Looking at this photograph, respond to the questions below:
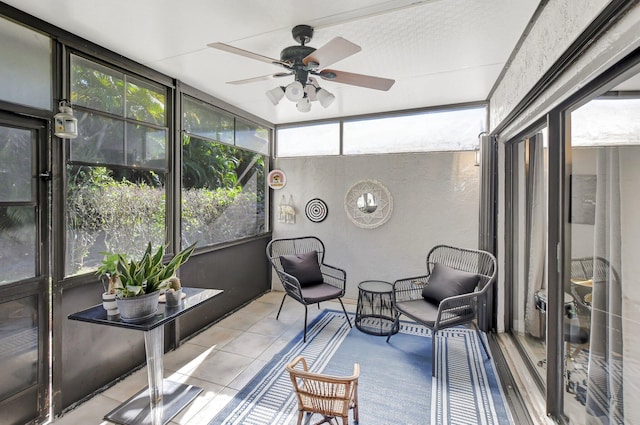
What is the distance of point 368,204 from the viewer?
12.7 feet

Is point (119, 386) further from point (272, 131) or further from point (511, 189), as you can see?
point (511, 189)

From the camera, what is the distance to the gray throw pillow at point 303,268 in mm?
3344

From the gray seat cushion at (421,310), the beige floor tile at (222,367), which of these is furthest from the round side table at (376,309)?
the beige floor tile at (222,367)

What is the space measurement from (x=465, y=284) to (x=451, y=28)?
6.45 ft

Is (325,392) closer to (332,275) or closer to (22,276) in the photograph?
(22,276)

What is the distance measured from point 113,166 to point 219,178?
122 centimetres

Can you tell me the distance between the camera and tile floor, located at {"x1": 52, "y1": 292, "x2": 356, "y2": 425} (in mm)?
1964

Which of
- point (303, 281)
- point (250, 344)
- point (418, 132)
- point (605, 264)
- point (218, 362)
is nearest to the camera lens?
point (605, 264)

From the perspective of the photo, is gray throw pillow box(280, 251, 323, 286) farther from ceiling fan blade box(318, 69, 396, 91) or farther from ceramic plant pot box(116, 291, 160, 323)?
ceiling fan blade box(318, 69, 396, 91)

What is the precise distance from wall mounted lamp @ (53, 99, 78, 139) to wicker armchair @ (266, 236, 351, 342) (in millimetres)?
2025

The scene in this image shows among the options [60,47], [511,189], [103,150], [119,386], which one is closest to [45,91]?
[60,47]

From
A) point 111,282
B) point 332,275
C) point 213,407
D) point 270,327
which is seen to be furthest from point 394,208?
point 111,282

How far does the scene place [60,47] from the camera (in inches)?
75.0

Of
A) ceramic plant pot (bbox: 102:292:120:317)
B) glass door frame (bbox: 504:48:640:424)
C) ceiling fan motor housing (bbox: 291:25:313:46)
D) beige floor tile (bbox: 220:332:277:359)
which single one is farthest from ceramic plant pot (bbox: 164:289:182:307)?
glass door frame (bbox: 504:48:640:424)
